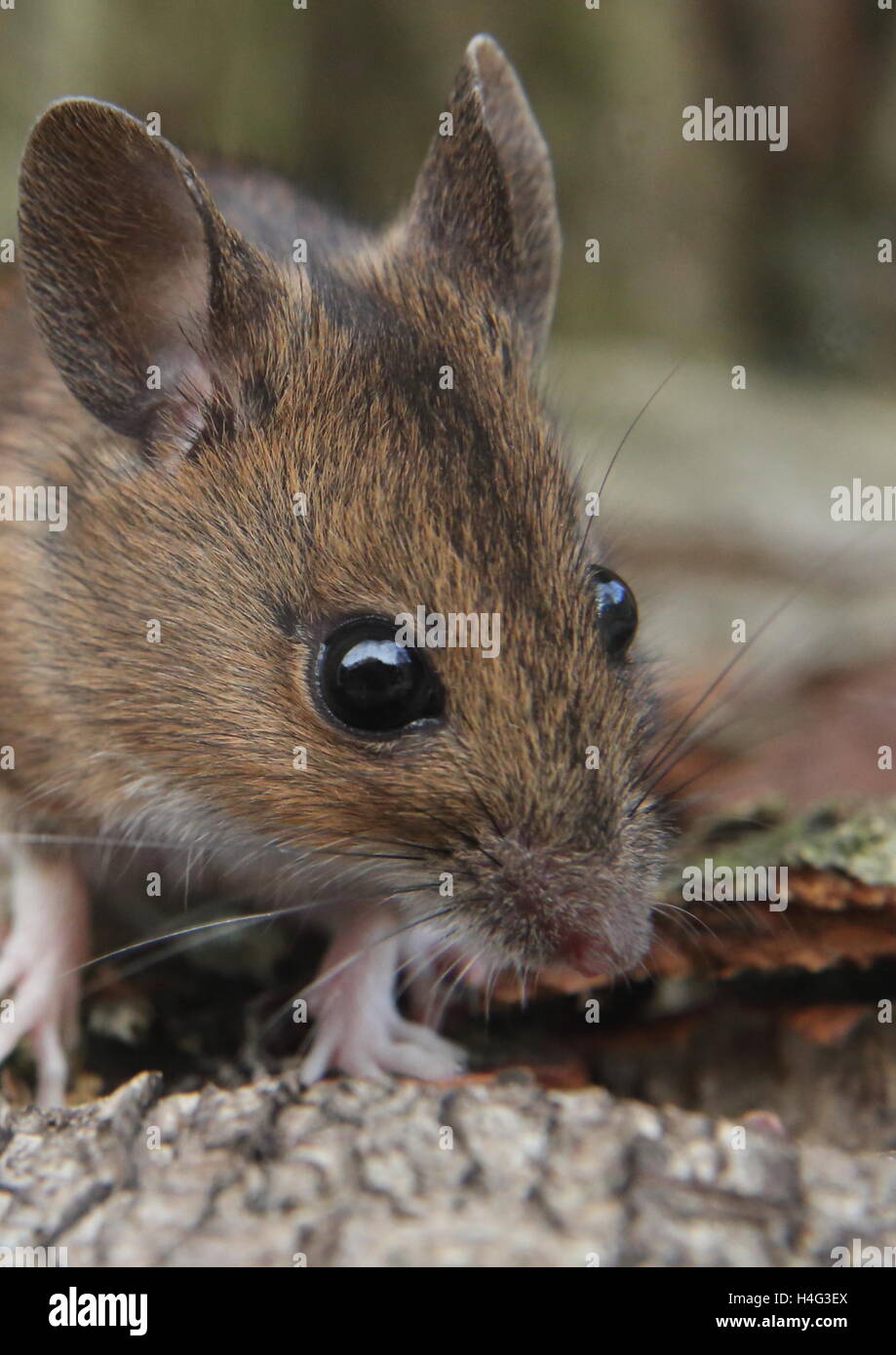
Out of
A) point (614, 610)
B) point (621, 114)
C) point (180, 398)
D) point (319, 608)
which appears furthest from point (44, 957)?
point (621, 114)

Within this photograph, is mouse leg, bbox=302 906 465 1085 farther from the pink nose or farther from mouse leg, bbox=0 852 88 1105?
mouse leg, bbox=0 852 88 1105

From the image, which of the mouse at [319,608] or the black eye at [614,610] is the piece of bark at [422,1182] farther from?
the black eye at [614,610]

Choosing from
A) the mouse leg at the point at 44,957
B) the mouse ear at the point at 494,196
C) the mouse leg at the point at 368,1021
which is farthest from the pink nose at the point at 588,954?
the mouse ear at the point at 494,196

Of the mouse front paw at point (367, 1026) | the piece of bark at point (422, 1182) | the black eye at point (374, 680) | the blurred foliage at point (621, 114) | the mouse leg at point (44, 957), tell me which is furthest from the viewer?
the blurred foliage at point (621, 114)

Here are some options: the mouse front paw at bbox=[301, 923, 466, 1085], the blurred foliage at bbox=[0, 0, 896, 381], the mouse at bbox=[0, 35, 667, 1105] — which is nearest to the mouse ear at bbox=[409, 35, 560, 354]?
the mouse at bbox=[0, 35, 667, 1105]
